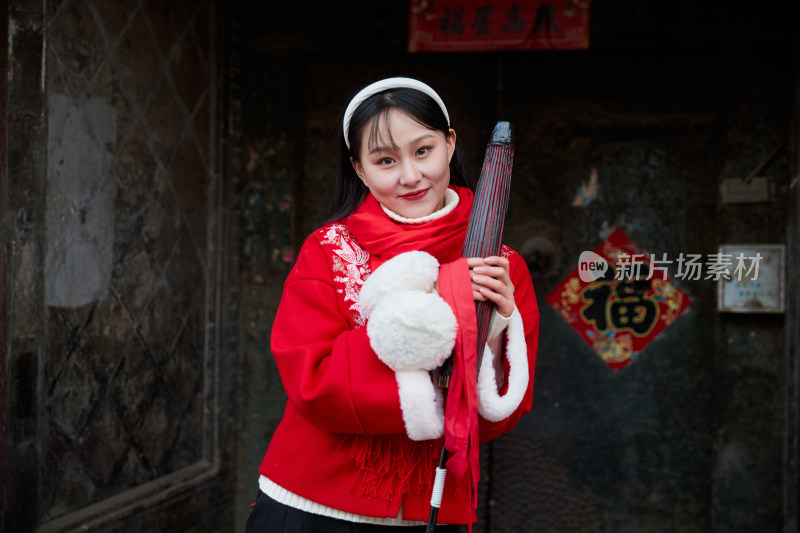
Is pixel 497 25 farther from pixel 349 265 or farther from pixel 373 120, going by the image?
pixel 349 265

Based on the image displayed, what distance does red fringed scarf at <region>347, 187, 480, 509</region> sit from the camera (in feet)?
4.49

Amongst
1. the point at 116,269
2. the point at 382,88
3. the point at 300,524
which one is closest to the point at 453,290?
the point at 382,88

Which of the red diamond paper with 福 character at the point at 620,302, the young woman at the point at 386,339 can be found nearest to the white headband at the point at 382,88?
the young woman at the point at 386,339

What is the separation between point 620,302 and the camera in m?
2.98

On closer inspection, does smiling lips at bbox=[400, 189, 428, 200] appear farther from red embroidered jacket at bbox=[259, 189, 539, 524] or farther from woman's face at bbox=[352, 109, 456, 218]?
red embroidered jacket at bbox=[259, 189, 539, 524]

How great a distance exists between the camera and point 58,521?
7.94 feet

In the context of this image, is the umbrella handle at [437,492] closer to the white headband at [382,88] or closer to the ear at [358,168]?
the ear at [358,168]

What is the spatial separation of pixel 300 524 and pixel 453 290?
63 cm

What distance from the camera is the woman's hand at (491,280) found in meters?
1.41

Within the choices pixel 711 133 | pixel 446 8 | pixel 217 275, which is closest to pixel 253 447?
pixel 217 275

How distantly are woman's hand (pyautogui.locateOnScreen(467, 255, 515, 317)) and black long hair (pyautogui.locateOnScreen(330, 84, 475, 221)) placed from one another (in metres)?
0.34

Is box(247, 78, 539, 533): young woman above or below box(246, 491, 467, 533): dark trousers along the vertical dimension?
above

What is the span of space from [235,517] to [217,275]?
109 cm

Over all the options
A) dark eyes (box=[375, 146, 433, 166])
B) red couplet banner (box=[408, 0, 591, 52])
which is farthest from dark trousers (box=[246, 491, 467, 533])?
red couplet banner (box=[408, 0, 591, 52])
